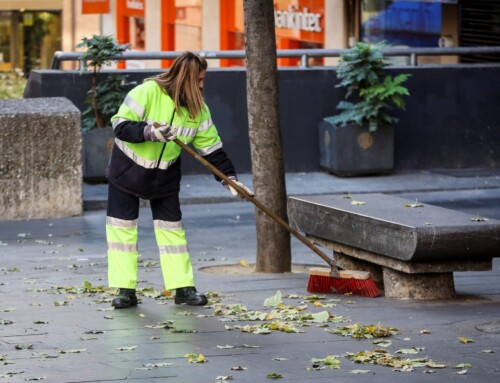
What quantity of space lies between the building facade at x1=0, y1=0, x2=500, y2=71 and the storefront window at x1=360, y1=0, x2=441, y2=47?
2 centimetres

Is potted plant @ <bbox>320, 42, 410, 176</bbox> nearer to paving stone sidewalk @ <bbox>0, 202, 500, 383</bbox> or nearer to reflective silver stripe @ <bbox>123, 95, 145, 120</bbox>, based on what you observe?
paving stone sidewalk @ <bbox>0, 202, 500, 383</bbox>

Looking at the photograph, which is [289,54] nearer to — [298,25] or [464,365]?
[298,25]

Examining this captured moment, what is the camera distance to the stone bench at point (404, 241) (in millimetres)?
8578

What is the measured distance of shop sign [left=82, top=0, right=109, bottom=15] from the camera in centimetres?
2625

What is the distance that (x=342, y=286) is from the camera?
30.1 ft

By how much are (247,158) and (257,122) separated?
6.27 metres

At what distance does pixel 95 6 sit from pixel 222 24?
8.35ft

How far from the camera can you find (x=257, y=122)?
10.3m

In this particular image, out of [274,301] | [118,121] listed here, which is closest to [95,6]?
[118,121]

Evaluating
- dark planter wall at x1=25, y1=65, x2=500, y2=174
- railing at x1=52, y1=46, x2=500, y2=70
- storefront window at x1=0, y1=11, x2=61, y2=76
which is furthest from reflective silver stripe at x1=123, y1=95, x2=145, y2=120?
storefront window at x1=0, y1=11, x2=61, y2=76

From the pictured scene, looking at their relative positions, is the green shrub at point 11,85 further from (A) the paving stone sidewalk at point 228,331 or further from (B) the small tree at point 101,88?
(A) the paving stone sidewalk at point 228,331

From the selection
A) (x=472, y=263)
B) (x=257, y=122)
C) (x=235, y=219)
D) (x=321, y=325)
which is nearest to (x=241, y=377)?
(x=321, y=325)

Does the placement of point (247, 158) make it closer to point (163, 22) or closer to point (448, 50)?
point (448, 50)

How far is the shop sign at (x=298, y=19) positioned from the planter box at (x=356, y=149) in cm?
648
